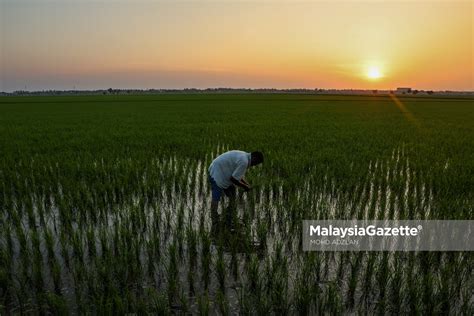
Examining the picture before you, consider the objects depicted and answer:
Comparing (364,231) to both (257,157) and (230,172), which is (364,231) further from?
(230,172)

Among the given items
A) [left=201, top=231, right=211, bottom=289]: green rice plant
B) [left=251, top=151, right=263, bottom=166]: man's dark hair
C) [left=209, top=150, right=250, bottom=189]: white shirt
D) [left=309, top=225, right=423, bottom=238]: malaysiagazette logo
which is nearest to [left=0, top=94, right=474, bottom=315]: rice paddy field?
[left=201, top=231, right=211, bottom=289]: green rice plant

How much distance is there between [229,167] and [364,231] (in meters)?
1.76

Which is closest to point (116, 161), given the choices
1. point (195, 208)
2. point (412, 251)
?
point (195, 208)

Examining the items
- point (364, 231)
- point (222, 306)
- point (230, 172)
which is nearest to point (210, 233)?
point (230, 172)

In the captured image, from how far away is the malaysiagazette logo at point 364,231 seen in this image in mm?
4012

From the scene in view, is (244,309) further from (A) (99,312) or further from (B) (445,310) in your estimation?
(B) (445,310)

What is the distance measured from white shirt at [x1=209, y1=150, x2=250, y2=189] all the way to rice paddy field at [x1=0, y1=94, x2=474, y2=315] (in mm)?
454

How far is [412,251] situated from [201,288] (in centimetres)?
214

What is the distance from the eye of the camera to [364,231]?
4.14 meters

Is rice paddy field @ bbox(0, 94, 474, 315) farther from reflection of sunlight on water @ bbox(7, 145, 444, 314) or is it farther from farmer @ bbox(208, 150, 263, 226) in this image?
farmer @ bbox(208, 150, 263, 226)

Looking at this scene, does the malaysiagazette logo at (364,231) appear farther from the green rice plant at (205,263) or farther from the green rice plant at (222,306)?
the green rice plant at (222,306)

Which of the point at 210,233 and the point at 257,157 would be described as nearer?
the point at 210,233

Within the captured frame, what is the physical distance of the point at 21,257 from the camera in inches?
138

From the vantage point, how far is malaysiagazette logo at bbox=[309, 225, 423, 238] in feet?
13.2
